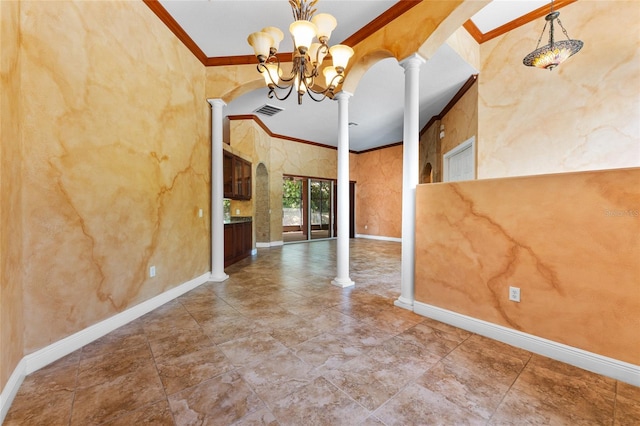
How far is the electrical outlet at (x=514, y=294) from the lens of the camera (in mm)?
1999

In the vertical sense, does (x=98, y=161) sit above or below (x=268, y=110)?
below

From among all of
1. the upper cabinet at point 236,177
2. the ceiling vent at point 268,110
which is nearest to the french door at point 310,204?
the upper cabinet at point 236,177

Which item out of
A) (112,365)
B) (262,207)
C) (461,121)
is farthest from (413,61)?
(262,207)

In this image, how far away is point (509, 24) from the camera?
347 cm

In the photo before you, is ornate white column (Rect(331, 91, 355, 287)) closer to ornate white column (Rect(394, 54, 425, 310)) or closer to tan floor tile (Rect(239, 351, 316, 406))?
ornate white column (Rect(394, 54, 425, 310))

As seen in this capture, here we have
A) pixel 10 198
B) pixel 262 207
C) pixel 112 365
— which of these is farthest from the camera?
pixel 262 207

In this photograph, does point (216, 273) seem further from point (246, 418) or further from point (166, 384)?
point (246, 418)

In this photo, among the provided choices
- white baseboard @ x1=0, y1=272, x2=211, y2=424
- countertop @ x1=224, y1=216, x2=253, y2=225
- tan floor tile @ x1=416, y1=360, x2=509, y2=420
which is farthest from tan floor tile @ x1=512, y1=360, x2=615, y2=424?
countertop @ x1=224, y1=216, x2=253, y2=225

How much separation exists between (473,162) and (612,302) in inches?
116

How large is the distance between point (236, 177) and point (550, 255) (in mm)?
5156

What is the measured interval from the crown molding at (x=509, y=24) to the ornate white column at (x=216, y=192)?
3.85 meters

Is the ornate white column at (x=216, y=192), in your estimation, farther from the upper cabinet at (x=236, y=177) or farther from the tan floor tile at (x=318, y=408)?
the tan floor tile at (x=318, y=408)

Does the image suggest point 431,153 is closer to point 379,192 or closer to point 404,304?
point 379,192

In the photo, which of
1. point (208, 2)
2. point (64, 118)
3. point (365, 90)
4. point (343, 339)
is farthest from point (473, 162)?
point (64, 118)
